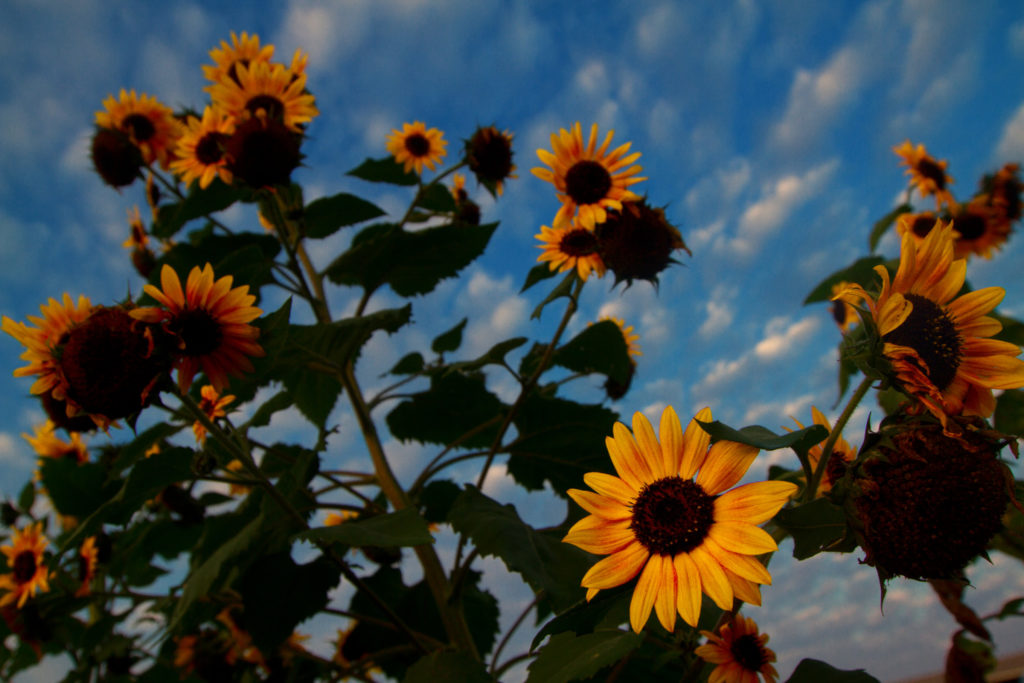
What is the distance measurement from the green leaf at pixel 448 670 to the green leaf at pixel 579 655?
0.32 m

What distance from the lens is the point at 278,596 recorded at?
1.76m

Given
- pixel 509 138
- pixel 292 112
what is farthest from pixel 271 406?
pixel 509 138

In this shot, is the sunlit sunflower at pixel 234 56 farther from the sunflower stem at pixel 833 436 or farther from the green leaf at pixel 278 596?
the sunflower stem at pixel 833 436

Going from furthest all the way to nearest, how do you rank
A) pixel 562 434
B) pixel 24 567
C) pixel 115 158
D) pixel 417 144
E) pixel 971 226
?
pixel 971 226, pixel 417 144, pixel 115 158, pixel 24 567, pixel 562 434

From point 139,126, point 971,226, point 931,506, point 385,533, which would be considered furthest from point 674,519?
point 971,226

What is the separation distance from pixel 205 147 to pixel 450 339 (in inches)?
42.6

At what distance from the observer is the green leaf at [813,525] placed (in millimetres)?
733

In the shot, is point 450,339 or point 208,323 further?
point 450,339

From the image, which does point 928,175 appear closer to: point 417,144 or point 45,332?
point 417,144

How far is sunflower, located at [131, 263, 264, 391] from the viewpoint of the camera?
48.8 inches

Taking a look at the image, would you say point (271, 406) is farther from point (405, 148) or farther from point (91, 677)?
point (91, 677)

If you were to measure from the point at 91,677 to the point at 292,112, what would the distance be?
2.74 metres

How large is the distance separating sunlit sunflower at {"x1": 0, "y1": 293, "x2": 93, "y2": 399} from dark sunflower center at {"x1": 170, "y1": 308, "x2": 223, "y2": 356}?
0.83ft

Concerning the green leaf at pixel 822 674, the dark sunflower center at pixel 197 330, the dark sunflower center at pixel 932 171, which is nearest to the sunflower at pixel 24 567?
the dark sunflower center at pixel 197 330
